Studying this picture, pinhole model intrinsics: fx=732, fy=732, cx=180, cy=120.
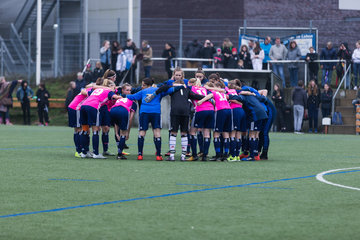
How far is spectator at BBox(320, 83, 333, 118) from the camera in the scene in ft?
97.2

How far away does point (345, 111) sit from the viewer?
30.2 metres

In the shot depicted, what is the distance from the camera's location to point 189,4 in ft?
130

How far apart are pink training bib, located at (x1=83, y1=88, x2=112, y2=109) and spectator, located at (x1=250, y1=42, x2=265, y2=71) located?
15.3 m

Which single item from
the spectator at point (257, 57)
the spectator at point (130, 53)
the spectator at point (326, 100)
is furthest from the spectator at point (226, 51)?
the spectator at point (326, 100)

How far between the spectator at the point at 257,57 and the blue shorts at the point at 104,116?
15.0 meters

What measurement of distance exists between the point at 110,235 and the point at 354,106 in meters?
24.3

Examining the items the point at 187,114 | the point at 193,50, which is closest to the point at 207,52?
the point at 193,50

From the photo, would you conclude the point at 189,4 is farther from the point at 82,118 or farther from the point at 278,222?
the point at 278,222

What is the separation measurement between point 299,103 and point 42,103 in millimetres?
11225

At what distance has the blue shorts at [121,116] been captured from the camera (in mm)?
15398

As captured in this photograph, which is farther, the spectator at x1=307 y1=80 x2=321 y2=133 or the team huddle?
the spectator at x1=307 y1=80 x2=321 y2=133

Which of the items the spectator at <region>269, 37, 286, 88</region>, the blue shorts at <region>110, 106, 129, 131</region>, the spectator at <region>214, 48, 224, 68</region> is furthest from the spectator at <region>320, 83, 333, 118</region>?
the blue shorts at <region>110, 106, 129, 131</region>

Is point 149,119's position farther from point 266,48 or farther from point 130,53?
point 266,48

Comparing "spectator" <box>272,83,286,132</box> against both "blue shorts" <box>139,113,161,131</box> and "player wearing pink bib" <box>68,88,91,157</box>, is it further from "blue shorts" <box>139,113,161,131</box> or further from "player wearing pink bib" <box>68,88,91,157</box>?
"blue shorts" <box>139,113,161,131</box>
